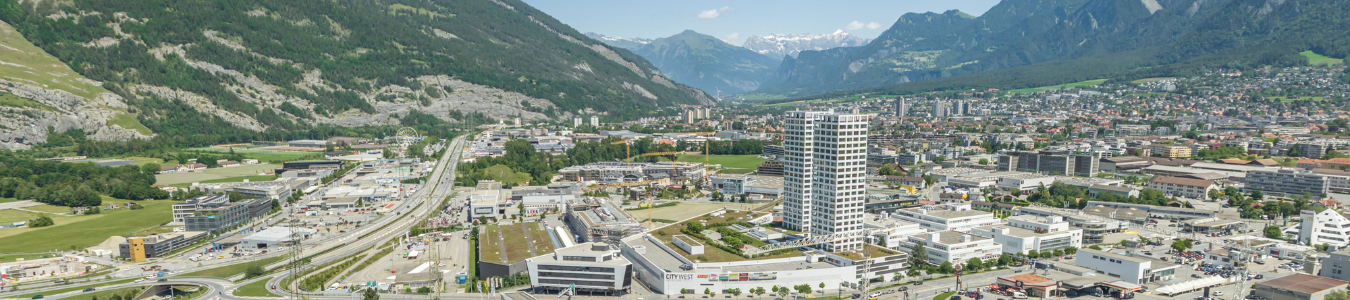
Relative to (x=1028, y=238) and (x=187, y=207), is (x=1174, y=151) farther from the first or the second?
(x=187, y=207)

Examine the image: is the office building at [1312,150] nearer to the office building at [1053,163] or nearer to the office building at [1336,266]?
the office building at [1053,163]

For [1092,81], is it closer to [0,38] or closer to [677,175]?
[677,175]

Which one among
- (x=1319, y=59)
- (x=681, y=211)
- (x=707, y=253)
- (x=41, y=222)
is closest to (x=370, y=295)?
(x=707, y=253)

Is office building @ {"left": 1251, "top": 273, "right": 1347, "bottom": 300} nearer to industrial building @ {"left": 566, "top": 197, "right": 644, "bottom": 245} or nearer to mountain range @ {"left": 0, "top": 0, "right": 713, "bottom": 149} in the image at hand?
industrial building @ {"left": 566, "top": 197, "right": 644, "bottom": 245}

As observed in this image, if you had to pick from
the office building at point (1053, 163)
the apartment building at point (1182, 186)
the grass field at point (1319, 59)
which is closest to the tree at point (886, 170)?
the office building at point (1053, 163)

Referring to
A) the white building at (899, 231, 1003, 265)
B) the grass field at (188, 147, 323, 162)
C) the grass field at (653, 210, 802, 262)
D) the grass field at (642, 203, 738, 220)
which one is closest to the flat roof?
the white building at (899, 231, 1003, 265)

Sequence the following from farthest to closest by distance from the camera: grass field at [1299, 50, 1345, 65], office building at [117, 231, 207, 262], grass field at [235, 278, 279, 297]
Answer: grass field at [1299, 50, 1345, 65], office building at [117, 231, 207, 262], grass field at [235, 278, 279, 297]

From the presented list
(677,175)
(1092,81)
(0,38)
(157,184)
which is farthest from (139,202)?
(1092,81)
